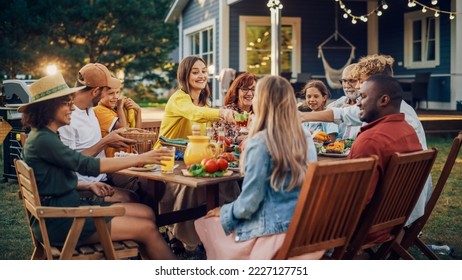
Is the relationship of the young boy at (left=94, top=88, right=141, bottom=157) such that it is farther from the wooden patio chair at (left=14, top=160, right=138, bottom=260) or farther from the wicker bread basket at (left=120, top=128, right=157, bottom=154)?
the wooden patio chair at (left=14, top=160, right=138, bottom=260)

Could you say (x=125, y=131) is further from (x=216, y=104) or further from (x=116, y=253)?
(x=216, y=104)

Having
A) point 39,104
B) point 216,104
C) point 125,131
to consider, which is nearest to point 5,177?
point 125,131

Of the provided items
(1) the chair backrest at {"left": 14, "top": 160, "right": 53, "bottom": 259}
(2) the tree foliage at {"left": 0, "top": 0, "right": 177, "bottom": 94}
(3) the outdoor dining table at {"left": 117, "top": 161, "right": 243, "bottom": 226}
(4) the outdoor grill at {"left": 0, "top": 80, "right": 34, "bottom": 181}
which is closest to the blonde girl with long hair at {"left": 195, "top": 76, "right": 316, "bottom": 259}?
(3) the outdoor dining table at {"left": 117, "top": 161, "right": 243, "bottom": 226}

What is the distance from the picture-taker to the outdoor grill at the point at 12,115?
7.46 m

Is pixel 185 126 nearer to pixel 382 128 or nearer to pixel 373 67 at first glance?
pixel 373 67

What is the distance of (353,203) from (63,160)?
1309mm

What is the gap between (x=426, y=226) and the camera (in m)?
5.48

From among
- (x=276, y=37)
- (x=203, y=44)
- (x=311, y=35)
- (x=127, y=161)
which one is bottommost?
(x=127, y=161)

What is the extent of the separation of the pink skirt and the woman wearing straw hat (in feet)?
1.02

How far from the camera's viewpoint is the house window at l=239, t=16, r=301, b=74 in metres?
16.6

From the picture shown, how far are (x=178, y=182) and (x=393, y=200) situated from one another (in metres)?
1.03

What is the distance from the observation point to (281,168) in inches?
114

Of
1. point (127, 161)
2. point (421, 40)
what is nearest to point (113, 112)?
point (127, 161)

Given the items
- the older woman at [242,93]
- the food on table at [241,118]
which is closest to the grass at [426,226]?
the food on table at [241,118]
